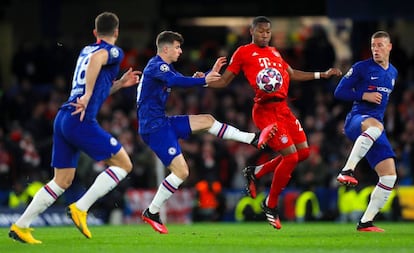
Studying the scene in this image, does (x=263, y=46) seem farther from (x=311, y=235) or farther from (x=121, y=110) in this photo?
(x=121, y=110)

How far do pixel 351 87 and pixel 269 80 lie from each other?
113cm

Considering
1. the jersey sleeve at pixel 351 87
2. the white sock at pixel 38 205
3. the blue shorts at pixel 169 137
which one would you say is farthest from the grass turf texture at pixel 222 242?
the jersey sleeve at pixel 351 87

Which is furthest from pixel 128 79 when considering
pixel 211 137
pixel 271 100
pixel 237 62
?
pixel 211 137

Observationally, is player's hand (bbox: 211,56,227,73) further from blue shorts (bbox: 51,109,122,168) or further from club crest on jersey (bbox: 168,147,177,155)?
blue shorts (bbox: 51,109,122,168)

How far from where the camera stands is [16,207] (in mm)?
22344

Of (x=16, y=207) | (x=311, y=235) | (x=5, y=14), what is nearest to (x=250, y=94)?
(x=16, y=207)

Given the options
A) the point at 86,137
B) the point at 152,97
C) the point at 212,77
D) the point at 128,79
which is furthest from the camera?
the point at 152,97

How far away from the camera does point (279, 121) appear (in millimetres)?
15953

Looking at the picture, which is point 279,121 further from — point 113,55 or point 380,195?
point 113,55

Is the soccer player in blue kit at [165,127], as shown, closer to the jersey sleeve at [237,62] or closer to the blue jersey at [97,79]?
the jersey sleeve at [237,62]

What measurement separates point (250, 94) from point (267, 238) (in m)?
12.1

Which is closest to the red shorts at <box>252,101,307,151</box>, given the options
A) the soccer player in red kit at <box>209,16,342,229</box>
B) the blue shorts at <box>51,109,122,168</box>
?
the soccer player in red kit at <box>209,16,342,229</box>

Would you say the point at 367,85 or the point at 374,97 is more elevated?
the point at 367,85

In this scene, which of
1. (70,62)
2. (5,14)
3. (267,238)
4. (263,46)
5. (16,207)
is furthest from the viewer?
(5,14)
